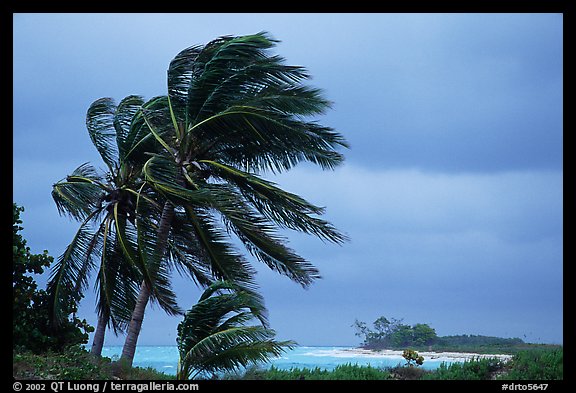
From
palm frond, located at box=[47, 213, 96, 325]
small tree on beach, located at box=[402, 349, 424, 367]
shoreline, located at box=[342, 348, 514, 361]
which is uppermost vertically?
palm frond, located at box=[47, 213, 96, 325]

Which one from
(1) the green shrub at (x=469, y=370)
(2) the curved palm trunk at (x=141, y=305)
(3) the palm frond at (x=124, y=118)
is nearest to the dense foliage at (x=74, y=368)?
(2) the curved palm trunk at (x=141, y=305)

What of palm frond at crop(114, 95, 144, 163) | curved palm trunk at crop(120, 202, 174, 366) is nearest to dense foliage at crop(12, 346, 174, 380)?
curved palm trunk at crop(120, 202, 174, 366)

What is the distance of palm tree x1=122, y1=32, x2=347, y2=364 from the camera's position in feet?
52.9

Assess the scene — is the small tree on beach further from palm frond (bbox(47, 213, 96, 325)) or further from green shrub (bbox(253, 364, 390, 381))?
palm frond (bbox(47, 213, 96, 325))

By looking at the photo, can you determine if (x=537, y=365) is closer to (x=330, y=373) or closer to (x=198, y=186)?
(x=330, y=373)

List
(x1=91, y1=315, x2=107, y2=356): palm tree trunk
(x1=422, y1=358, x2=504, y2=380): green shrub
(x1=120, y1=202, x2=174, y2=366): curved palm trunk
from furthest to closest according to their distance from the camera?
(x1=91, y1=315, x2=107, y2=356): palm tree trunk < (x1=120, y1=202, x2=174, y2=366): curved palm trunk < (x1=422, y1=358, x2=504, y2=380): green shrub

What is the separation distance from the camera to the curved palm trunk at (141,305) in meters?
16.4

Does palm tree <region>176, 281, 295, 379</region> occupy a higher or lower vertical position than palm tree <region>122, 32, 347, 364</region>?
lower

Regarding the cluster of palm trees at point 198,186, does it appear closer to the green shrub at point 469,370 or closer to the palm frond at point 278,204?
the palm frond at point 278,204

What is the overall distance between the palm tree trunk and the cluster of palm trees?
0.04 metres

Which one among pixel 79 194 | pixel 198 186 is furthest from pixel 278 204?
pixel 79 194

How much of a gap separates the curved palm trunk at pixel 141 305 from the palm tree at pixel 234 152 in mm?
24

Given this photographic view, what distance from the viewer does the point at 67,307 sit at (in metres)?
18.1
